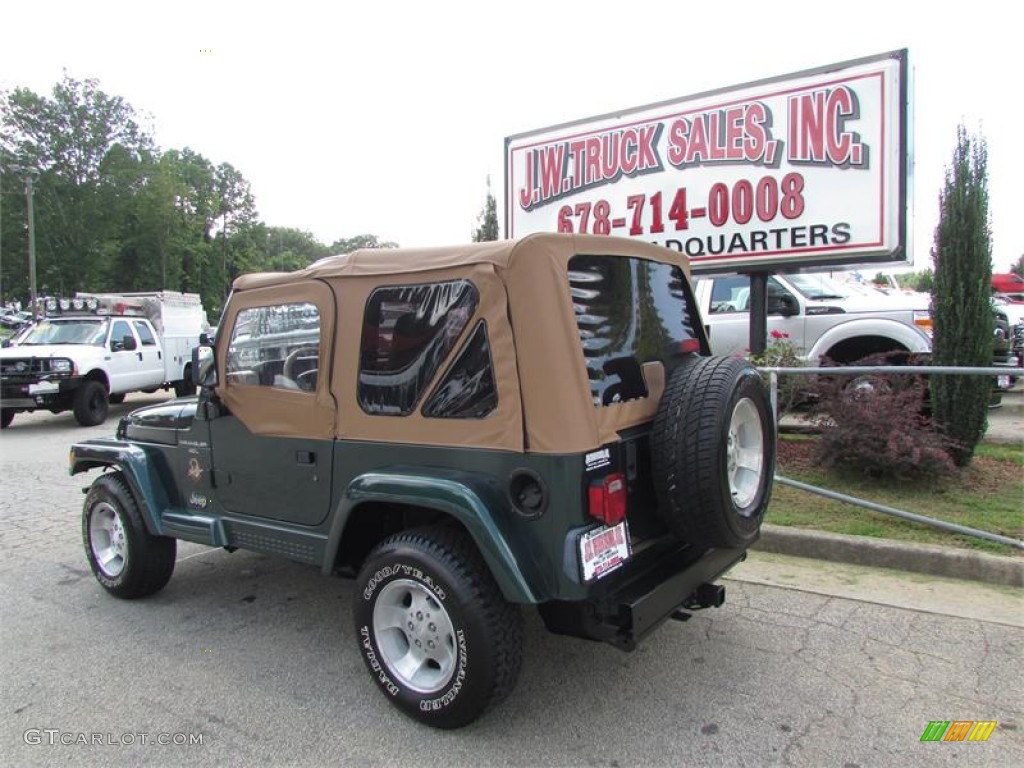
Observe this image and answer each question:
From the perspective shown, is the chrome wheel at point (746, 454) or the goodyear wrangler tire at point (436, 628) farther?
the chrome wheel at point (746, 454)

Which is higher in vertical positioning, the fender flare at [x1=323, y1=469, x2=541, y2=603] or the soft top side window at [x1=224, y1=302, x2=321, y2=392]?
the soft top side window at [x1=224, y1=302, x2=321, y2=392]

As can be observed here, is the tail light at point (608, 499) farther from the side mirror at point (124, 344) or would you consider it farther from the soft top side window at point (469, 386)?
the side mirror at point (124, 344)

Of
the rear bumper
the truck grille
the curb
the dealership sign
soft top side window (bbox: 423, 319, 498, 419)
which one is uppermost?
the dealership sign

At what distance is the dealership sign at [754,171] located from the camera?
630 centimetres

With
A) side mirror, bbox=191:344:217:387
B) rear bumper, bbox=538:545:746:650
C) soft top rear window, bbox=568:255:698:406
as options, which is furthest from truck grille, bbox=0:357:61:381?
rear bumper, bbox=538:545:746:650

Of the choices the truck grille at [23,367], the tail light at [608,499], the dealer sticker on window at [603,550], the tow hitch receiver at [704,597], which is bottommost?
the tow hitch receiver at [704,597]

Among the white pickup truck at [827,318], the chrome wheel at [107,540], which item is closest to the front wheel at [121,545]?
the chrome wheel at [107,540]

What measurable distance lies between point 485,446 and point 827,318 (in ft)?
21.6

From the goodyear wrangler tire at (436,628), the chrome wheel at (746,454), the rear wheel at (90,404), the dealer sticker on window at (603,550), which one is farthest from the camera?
the rear wheel at (90,404)

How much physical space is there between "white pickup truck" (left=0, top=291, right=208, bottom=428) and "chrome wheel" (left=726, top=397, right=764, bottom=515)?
1128 centimetres

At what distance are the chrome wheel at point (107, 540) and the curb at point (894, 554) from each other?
4.22 metres

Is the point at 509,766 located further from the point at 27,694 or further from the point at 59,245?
the point at 59,245

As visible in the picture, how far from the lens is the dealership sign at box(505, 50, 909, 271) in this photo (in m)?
6.30

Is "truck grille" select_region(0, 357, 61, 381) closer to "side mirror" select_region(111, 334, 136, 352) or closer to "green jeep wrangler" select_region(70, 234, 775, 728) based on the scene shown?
"side mirror" select_region(111, 334, 136, 352)
